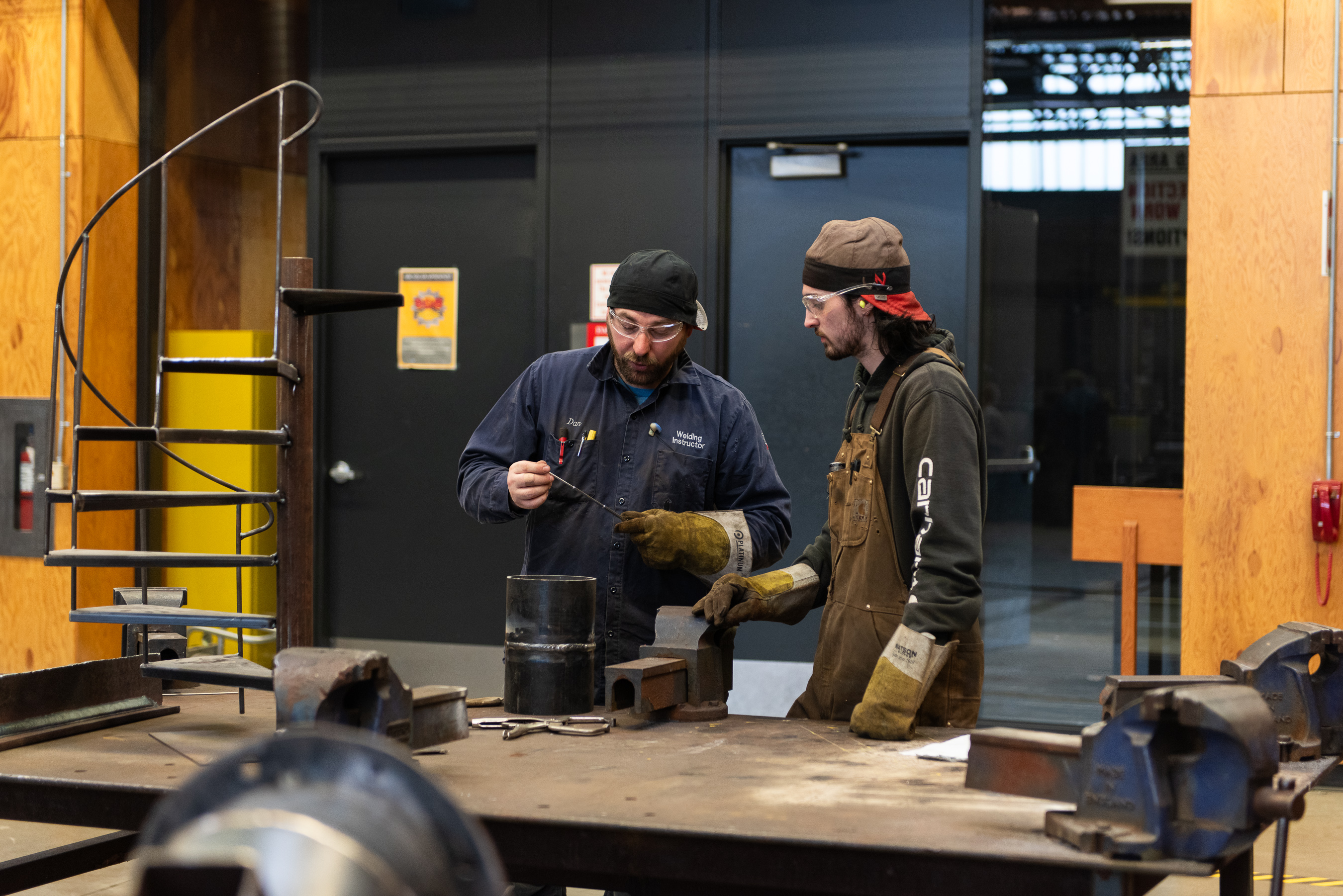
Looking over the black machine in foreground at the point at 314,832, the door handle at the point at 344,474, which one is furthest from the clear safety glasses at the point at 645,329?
the door handle at the point at 344,474

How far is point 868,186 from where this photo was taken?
5.34 meters

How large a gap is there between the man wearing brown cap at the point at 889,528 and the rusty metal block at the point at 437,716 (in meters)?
0.66

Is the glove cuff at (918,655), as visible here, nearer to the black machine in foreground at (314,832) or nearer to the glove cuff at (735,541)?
the glove cuff at (735,541)

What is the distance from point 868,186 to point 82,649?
380cm

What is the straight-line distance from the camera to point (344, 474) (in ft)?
19.5

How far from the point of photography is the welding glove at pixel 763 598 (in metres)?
2.71

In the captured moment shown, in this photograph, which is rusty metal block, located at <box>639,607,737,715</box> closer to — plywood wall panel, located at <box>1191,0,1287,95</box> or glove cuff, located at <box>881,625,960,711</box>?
glove cuff, located at <box>881,625,960,711</box>

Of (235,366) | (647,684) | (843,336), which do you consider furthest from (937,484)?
(235,366)

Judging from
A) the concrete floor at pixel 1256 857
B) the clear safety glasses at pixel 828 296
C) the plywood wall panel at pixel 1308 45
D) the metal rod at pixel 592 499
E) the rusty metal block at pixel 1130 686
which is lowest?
the concrete floor at pixel 1256 857

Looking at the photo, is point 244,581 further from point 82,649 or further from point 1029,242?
point 1029,242

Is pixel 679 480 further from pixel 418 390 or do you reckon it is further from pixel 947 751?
pixel 418 390

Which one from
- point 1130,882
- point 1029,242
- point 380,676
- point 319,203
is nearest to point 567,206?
point 319,203

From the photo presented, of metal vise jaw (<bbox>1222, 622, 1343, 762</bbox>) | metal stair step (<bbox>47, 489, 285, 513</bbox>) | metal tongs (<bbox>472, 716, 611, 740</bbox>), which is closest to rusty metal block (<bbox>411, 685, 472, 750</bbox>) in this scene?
metal tongs (<bbox>472, 716, 611, 740</bbox>)

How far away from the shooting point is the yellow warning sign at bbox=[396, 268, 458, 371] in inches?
230
